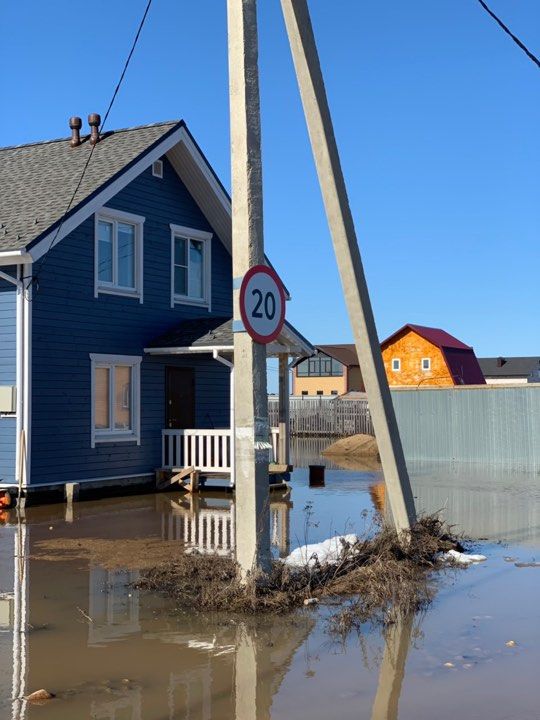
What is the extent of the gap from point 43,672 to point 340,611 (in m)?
2.77

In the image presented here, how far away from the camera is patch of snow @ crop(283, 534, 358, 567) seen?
9664mm

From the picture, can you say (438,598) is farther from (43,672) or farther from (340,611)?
(43,672)

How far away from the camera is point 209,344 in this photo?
2002 centimetres

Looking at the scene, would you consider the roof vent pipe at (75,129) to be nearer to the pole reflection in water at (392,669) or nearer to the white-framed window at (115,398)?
the white-framed window at (115,398)

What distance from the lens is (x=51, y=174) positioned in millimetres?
20797

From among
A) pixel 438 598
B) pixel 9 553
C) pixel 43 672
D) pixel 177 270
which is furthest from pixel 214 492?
pixel 43 672

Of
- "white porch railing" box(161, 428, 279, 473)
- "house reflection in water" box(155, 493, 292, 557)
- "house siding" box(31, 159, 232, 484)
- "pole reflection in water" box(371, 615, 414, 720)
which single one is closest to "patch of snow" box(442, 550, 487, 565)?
"house reflection in water" box(155, 493, 292, 557)

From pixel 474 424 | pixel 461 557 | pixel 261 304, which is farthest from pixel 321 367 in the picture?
pixel 261 304

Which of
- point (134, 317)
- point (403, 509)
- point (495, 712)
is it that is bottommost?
point (495, 712)

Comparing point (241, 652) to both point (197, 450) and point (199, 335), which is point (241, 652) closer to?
point (199, 335)

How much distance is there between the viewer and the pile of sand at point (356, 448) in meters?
33.9

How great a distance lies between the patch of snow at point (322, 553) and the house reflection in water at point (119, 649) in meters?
1.61

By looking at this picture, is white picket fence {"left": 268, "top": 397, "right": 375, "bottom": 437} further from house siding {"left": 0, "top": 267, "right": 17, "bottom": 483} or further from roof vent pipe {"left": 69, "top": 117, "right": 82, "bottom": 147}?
house siding {"left": 0, "top": 267, "right": 17, "bottom": 483}

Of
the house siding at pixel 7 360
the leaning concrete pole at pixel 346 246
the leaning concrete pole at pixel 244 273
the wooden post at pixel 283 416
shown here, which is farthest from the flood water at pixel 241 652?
the wooden post at pixel 283 416
